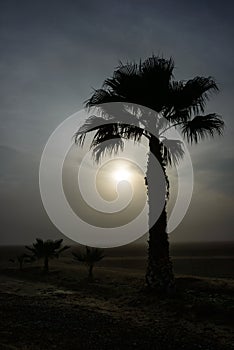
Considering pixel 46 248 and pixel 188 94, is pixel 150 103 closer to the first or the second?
pixel 188 94

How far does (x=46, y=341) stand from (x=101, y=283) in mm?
10964

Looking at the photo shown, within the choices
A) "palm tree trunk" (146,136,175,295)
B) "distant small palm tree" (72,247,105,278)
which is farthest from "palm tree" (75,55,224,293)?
"distant small palm tree" (72,247,105,278)

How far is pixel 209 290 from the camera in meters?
Answer: 14.6

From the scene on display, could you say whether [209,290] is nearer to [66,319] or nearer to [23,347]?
[66,319]

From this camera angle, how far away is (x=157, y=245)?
14.0m

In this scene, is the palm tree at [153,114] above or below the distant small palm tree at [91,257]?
above

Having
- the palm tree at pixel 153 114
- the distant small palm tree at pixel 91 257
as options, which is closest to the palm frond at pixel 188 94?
the palm tree at pixel 153 114

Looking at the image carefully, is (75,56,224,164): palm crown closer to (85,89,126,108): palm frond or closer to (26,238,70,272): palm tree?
(85,89,126,108): palm frond

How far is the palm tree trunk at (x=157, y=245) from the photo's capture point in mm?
13656

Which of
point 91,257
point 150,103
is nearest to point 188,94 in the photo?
point 150,103

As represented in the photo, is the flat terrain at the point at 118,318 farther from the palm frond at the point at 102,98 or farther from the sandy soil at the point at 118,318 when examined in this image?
the palm frond at the point at 102,98

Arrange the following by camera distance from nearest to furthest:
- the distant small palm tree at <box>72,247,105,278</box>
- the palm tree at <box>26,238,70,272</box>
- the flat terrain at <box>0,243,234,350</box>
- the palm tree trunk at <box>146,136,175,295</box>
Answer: the flat terrain at <box>0,243,234,350</box>
the palm tree trunk at <box>146,136,175,295</box>
the distant small palm tree at <box>72,247,105,278</box>
the palm tree at <box>26,238,70,272</box>

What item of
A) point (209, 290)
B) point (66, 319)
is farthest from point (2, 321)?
point (209, 290)

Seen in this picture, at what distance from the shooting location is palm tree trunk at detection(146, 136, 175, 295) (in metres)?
13.7
